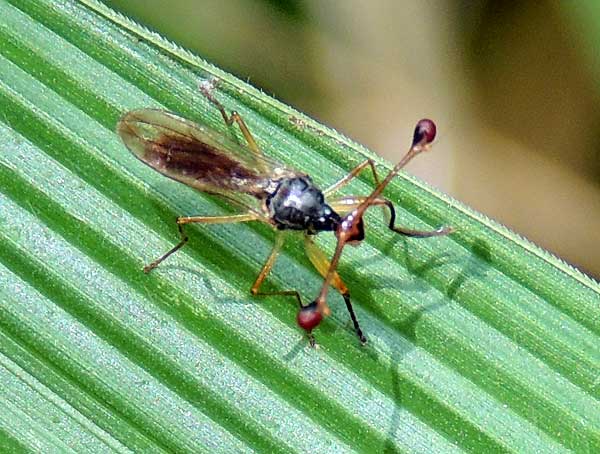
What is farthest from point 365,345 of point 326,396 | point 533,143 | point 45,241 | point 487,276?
point 533,143

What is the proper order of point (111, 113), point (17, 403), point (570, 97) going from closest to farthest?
point (17, 403) → point (111, 113) → point (570, 97)

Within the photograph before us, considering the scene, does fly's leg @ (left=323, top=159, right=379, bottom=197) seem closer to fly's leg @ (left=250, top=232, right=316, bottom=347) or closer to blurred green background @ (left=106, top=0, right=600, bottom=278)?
fly's leg @ (left=250, top=232, right=316, bottom=347)

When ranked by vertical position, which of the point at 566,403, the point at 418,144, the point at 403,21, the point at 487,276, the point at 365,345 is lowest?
the point at 365,345

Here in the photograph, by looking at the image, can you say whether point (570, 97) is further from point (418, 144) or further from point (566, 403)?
point (566, 403)

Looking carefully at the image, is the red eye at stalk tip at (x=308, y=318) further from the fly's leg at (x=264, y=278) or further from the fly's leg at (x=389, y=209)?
the fly's leg at (x=389, y=209)

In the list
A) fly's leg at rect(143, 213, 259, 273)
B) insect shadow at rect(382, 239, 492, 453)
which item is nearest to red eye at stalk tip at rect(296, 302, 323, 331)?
insect shadow at rect(382, 239, 492, 453)

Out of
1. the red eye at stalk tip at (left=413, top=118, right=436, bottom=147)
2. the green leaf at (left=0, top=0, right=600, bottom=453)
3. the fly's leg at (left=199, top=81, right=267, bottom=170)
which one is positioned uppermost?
the red eye at stalk tip at (left=413, top=118, right=436, bottom=147)
